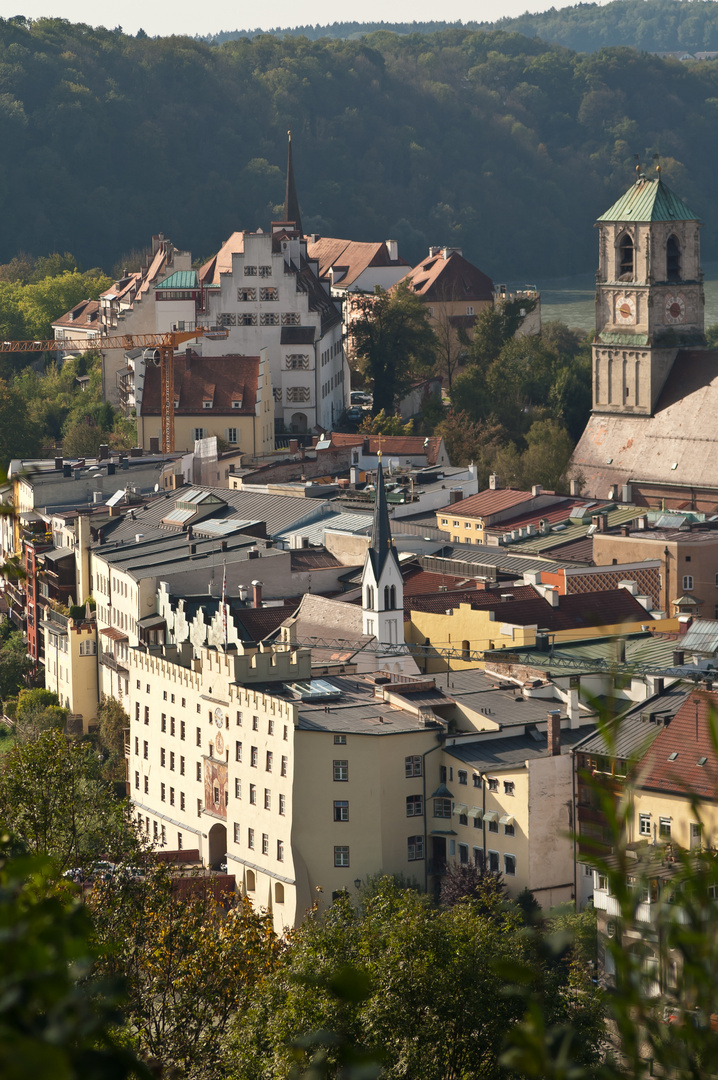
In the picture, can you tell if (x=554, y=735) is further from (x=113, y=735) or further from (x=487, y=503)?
(x=487, y=503)

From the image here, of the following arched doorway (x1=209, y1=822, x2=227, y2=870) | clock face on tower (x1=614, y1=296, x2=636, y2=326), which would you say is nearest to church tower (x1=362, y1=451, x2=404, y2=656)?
arched doorway (x1=209, y1=822, x2=227, y2=870)

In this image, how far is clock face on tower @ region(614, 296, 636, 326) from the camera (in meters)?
84.8

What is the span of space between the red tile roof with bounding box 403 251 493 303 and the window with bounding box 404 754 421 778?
204ft

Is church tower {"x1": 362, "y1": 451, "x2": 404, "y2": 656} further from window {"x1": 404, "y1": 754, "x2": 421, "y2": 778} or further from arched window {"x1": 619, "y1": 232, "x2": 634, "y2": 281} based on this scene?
arched window {"x1": 619, "y1": 232, "x2": 634, "y2": 281}

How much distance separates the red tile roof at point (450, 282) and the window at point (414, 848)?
62.5 m

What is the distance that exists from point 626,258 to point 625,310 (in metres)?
2.40

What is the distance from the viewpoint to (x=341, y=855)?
43.3 meters

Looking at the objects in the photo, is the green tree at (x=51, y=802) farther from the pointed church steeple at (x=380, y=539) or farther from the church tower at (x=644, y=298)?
the church tower at (x=644, y=298)

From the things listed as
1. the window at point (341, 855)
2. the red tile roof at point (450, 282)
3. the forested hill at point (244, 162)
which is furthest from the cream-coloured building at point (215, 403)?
the forested hill at point (244, 162)

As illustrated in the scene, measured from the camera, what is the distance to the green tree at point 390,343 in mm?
92562

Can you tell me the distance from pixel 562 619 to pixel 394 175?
141487 millimetres

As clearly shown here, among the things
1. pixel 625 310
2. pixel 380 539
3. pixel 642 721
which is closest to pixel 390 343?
pixel 625 310

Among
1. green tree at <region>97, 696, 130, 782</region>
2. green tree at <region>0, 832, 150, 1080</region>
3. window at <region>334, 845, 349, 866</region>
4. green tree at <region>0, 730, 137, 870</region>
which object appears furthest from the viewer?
green tree at <region>97, 696, 130, 782</region>

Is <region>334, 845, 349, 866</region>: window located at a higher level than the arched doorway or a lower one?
higher
